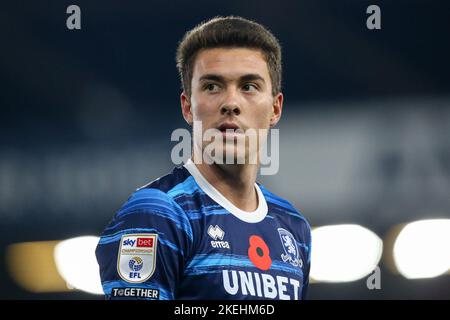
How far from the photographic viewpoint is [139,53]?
525 cm

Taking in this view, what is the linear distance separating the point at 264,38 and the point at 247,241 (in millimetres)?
831

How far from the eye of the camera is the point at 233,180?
2.49m

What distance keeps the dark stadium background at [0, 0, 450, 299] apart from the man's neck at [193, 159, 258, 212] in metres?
2.66

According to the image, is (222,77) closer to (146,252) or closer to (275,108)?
(275,108)

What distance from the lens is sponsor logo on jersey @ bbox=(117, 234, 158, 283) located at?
210 cm

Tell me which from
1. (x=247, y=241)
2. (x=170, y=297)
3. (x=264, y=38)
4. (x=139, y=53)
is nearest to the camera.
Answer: (x=170, y=297)

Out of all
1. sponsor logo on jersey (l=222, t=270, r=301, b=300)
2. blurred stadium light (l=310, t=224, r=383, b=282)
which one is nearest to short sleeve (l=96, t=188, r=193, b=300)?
sponsor logo on jersey (l=222, t=270, r=301, b=300)

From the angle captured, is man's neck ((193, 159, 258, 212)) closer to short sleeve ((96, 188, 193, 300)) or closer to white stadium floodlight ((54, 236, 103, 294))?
short sleeve ((96, 188, 193, 300))

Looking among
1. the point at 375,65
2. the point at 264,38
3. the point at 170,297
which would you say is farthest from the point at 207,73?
the point at 375,65

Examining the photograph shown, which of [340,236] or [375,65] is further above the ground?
[375,65]

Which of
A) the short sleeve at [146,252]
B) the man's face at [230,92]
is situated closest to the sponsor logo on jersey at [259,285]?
the short sleeve at [146,252]

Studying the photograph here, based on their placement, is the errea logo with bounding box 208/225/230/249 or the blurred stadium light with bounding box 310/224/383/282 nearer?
the errea logo with bounding box 208/225/230/249
